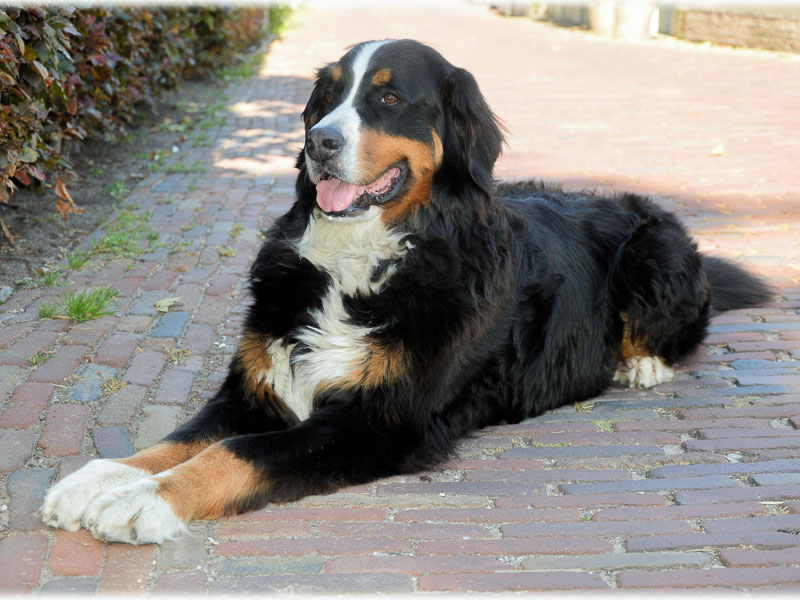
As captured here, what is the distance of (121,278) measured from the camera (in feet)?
18.2

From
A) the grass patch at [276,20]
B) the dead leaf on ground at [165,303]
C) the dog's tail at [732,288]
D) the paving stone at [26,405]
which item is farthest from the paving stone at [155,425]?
the grass patch at [276,20]

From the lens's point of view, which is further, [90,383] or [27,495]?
[90,383]

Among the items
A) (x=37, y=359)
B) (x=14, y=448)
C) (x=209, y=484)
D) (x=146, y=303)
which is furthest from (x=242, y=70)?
(x=209, y=484)

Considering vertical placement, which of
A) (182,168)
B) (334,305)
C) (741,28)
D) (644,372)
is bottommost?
(741,28)

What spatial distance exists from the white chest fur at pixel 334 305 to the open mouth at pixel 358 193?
4cm

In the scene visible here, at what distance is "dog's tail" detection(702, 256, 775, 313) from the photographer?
544 cm

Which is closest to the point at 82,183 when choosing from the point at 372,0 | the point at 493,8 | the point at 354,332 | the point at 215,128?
the point at 215,128

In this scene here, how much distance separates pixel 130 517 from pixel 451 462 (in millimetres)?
1328

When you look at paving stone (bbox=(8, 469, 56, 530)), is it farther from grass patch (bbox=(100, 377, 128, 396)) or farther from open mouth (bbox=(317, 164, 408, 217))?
open mouth (bbox=(317, 164, 408, 217))

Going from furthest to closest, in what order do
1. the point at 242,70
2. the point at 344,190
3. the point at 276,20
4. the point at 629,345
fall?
the point at 276,20 → the point at 242,70 → the point at 629,345 → the point at 344,190

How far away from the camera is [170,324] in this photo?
4.96 metres

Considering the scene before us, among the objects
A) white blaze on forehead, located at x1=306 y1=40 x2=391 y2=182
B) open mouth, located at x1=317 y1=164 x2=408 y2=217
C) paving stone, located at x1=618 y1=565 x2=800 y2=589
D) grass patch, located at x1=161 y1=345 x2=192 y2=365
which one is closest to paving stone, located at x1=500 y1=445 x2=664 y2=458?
paving stone, located at x1=618 y1=565 x2=800 y2=589

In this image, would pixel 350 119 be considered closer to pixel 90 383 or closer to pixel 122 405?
pixel 122 405

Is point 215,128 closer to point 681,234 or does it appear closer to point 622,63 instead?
point 681,234
